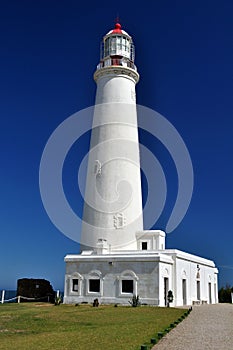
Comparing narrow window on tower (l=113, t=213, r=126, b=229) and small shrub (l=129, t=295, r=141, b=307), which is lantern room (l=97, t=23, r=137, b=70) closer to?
narrow window on tower (l=113, t=213, r=126, b=229)

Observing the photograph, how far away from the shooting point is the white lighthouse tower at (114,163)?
89.7 ft

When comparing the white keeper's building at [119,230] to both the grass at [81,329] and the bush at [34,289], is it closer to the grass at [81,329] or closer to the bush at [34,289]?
the grass at [81,329]

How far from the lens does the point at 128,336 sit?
40.6 ft

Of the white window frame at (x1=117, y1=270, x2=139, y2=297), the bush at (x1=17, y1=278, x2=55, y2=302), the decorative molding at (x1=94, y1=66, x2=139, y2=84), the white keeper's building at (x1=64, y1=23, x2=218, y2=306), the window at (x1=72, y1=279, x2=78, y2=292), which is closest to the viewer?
the white window frame at (x1=117, y1=270, x2=139, y2=297)

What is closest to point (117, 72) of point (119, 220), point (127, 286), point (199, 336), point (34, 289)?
point (119, 220)

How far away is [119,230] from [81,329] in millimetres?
13284

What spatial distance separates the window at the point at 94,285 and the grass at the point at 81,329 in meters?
5.36

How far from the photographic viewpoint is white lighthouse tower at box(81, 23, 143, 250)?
1076 inches

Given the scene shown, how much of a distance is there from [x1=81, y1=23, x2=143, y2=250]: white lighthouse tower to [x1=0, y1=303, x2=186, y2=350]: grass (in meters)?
7.96

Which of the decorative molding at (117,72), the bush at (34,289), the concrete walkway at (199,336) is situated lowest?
the concrete walkway at (199,336)

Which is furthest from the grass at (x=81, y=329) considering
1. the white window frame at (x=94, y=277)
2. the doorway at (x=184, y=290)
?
the doorway at (x=184, y=290)

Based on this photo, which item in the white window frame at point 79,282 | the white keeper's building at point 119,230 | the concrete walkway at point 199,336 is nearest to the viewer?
the concrete walkway at point 199,336

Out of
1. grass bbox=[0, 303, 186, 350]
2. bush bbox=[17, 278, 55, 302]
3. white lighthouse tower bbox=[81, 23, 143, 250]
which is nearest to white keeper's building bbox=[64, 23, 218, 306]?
white lighthouse tower bbox=[81, 23, 143, 250]

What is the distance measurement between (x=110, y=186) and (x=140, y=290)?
7.06 metres
